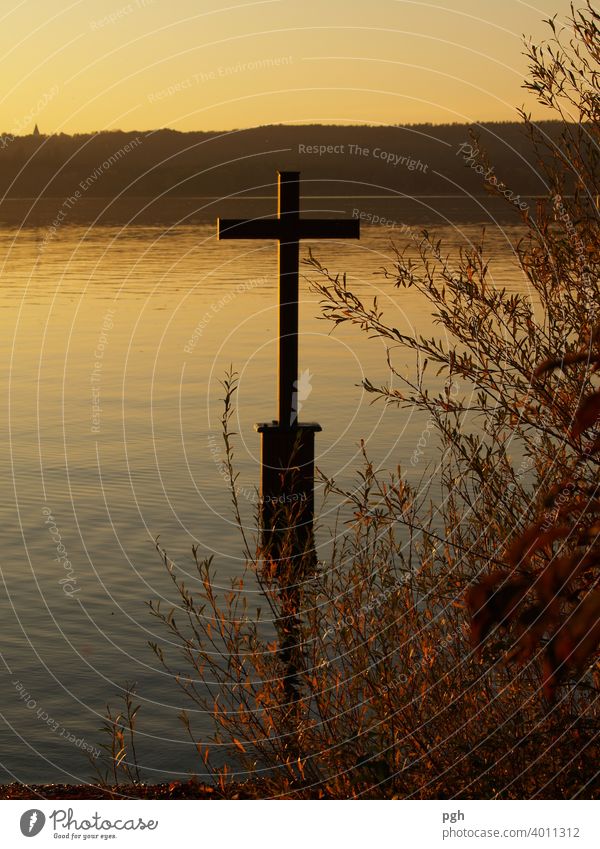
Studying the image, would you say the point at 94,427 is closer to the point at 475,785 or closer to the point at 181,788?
the point at 181,788

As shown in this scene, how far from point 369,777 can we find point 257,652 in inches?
36.5

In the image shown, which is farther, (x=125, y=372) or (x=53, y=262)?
(x=53, y=262)

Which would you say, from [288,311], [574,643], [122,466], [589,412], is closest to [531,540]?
[574,643]

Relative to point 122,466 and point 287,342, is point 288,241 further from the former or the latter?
point 122,466

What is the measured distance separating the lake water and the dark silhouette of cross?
3129 mm

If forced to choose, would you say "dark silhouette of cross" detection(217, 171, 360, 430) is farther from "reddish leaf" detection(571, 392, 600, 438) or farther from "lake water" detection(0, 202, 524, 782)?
"reddish leaf" detection(571, 392, 600, 438)

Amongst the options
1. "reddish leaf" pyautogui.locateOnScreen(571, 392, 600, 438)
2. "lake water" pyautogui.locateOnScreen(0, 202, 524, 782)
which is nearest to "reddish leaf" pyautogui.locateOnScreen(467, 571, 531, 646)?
"reddish leaf" pyautogui.locateOnScreen(571, 392, 600, 438)

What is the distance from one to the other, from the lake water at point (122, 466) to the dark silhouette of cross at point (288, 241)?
10.3 ft

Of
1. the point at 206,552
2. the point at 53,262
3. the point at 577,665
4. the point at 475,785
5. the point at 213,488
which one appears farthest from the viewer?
the point at 53,262

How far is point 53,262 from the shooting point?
80125 mm

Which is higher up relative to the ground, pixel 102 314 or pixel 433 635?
pixel 102 314

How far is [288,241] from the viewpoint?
13375 mm

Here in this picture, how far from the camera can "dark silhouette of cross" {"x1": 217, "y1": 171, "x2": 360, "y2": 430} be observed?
13203 millimetres

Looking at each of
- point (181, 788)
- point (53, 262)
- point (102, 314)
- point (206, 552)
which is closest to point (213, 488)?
point (206, 552)
